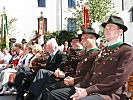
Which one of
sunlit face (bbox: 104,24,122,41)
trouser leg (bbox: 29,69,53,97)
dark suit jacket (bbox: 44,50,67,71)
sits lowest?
trouser leg (bbox: 29,69,53,97)

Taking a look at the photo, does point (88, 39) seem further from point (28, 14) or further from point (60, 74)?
point (28, 14)

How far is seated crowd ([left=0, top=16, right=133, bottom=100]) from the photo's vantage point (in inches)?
150

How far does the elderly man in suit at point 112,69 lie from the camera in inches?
149

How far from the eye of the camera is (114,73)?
A: 383 centimetres

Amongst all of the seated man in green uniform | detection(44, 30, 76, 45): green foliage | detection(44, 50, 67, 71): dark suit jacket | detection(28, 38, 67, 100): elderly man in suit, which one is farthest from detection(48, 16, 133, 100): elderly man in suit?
detection(44, 30, 76, 45): green foliage

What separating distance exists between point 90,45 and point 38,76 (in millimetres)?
1646

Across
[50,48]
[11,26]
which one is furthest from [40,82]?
[11,26]

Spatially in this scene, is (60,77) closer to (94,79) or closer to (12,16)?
(94,79)

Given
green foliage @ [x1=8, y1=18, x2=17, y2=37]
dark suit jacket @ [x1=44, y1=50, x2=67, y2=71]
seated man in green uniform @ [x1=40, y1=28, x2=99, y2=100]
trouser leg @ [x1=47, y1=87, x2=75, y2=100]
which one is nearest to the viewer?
trouser leg @ [x1=47, y1=87, x2=75, y2=100]

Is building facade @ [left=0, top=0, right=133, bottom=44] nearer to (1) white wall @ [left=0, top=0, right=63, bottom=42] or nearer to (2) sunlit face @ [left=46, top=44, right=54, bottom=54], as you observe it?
(1) white wall @ [left=0, top=0, right=63, bottom=42]

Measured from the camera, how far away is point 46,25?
3309cm

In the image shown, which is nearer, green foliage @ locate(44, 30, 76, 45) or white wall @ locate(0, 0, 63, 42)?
green foliage @ locate(44, 30, 76, 45)

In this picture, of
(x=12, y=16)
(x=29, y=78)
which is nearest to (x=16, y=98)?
(x=29, y=78)

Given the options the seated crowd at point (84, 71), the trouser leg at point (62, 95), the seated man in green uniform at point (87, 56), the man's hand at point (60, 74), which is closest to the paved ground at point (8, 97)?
the seated crowd at point (84, 71)
